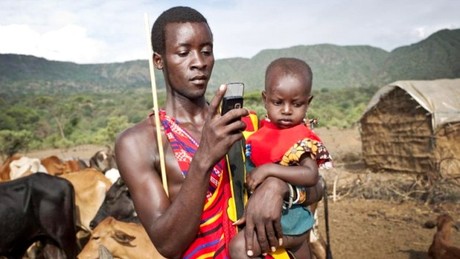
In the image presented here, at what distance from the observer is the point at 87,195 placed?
7781 millimetres

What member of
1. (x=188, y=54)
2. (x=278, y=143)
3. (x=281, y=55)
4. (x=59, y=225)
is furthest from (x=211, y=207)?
(x=281, y=55)

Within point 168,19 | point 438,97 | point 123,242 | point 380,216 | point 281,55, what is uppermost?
point 168,19

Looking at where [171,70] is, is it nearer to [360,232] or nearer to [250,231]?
[250,231]

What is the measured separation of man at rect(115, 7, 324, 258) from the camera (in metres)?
1.65

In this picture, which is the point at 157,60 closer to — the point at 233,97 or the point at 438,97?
the point at 233,97

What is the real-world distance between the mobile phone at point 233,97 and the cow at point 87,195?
6714 millimetres

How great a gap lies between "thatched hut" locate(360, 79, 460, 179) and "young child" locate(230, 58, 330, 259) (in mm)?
8467

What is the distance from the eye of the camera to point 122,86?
379 feet

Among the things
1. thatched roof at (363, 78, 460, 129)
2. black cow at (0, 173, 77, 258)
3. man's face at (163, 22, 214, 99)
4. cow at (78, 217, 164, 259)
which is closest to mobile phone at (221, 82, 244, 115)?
man's face at (163, 22, 214, 99)

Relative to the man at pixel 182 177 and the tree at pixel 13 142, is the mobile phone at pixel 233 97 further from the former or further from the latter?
the tree at pixel 13 142

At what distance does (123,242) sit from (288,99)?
2.73m

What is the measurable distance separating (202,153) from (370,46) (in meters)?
135

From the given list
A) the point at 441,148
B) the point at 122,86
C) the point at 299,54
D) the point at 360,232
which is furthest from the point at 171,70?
the point at 299,54

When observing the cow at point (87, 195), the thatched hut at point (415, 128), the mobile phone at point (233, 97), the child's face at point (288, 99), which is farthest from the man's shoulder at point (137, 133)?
the thatched hut at point (415, 128)
